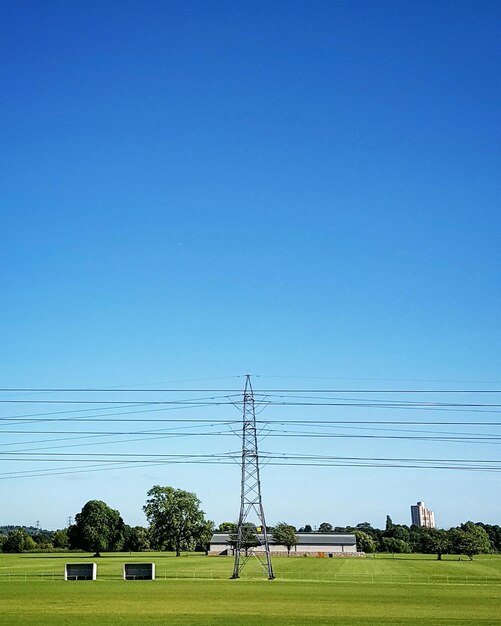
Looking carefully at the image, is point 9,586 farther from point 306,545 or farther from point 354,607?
point 306,545

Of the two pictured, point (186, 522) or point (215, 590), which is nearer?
point (215, 590)

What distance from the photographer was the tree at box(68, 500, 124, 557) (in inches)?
5374

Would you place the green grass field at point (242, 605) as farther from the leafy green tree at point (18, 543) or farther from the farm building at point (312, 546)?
the leafy green tree at point (18, 543)

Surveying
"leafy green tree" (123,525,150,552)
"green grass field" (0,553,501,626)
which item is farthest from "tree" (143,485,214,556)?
"green grass field" (0,553,501,626)

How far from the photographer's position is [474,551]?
474 ft

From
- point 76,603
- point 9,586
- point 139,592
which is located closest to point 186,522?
point 9,586

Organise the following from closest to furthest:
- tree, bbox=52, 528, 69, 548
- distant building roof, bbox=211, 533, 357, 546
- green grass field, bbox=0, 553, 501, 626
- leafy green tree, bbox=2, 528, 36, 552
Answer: green grass field, bbox=0, 553, 501, 626, distant building roof, bbox=211, 533, 357, 546, leafy green tree, bbox=2, 528, 36, 552, tree, bbox=52, 528, 69, 548

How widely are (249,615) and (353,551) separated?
147831 mm

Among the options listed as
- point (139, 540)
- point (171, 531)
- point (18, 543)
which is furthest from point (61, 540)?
point (171, 531)

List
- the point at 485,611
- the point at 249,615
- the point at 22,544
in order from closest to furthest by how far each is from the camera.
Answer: the point at 249,615, the point at 485,611, the point at 22,544

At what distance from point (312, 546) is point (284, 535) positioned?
73.0 feet

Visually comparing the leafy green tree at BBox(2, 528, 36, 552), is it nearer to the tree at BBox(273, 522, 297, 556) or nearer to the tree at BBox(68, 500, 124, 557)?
the tree at BBox(68, 500, 124, 557)

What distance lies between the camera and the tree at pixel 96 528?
448 ft

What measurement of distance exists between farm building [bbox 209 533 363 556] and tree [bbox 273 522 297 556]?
3.56 meters
